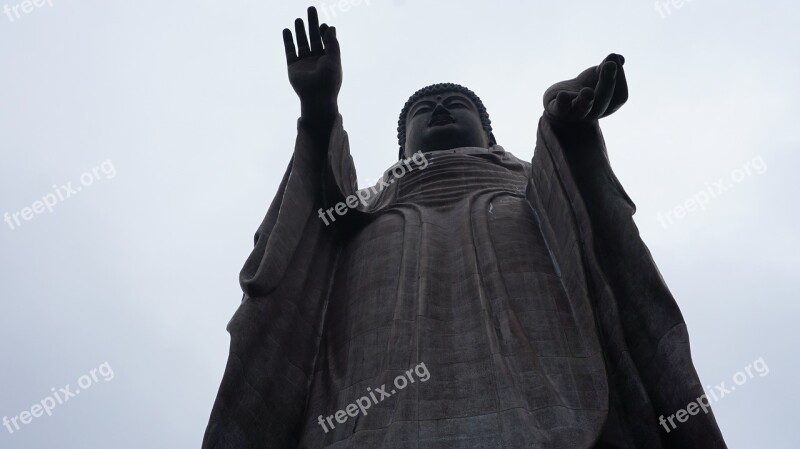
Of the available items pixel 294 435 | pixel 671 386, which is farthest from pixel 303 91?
pixel 671 386

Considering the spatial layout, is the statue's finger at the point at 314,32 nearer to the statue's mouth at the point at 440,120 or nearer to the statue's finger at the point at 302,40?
the statue's finger at the point at 302,40

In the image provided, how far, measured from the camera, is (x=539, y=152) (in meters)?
6.86

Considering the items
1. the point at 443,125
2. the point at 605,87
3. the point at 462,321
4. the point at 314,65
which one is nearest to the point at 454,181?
the point at 314,65

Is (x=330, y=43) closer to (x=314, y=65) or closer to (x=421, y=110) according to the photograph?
(x=314, y=65)

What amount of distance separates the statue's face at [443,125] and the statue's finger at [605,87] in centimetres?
344

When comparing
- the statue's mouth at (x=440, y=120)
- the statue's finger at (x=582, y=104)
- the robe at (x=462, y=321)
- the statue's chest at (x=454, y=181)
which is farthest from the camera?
the statue's mouth at (x=440, y=120)

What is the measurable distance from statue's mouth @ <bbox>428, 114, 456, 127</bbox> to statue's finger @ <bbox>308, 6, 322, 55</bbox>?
283 cm

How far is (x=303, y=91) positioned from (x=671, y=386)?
369 centimetres

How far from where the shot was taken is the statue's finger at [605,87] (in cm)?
586

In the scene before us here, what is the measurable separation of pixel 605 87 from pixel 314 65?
7.74 feet

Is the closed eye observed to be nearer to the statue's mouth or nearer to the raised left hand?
the statue's mouth

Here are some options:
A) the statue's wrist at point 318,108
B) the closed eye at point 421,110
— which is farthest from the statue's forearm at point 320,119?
the closed eye at point 421,110

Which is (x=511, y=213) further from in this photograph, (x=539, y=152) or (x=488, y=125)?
(x=488, y=125)

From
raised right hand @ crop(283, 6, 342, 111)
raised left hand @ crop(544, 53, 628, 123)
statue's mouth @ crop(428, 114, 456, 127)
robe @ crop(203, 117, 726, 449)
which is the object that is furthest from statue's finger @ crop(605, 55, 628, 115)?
statue's mouth @ crop(428, 114, 456, 127)
